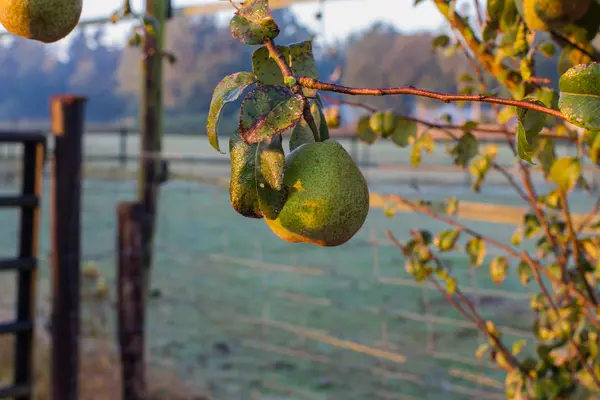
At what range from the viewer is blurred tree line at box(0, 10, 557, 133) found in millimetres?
24969

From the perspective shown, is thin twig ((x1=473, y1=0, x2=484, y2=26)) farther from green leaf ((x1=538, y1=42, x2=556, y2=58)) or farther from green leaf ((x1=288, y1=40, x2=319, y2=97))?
green leaf ((x1=288, y1=40, x2=319, y2=97))

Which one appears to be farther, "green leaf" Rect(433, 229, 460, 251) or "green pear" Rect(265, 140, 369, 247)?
"green leaf" Rect(433, 229, 460, 251)

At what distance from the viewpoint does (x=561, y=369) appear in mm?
1162

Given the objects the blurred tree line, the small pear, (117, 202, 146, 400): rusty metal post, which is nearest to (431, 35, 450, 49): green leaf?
the small pear

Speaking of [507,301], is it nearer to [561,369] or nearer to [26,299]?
[26,299]

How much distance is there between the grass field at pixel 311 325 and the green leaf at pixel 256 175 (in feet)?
3.11

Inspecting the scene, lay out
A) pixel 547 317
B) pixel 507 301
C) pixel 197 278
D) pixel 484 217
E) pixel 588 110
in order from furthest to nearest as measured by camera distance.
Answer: pixel 197 278
pixel 507 301
pixel 484 217
pixel 547 317
pixel 588 110

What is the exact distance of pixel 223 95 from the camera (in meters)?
0.41

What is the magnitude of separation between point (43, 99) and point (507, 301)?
38.6 meters

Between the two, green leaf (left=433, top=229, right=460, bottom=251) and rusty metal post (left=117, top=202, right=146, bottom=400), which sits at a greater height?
green leaf (left=433, top=229, right=460, bottom=251)

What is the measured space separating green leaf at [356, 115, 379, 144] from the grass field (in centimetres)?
27

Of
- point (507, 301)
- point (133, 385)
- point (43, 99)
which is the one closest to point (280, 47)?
point (133, 385)

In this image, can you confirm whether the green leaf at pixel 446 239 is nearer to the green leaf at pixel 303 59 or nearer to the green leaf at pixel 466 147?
the green leaf at pixel 466 147

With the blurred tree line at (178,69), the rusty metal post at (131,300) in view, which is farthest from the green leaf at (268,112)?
the blurred tree line at (178,69)
